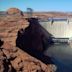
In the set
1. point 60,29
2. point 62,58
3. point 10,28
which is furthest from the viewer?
point 60,29

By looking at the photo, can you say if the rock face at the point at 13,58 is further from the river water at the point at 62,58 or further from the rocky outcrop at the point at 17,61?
the river water at the point at 62,58

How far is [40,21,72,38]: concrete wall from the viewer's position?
190 ft

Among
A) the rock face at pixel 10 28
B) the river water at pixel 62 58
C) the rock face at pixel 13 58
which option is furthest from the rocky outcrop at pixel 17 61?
the river water at pixel 62 58

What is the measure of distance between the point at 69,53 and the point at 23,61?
21687 mm

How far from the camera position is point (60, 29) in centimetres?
5825

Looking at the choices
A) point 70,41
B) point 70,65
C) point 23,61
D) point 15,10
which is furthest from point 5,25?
point 70,41

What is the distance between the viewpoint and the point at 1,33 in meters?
26.1

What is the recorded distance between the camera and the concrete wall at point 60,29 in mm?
57966

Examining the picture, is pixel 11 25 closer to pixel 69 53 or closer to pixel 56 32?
pixel 69 53

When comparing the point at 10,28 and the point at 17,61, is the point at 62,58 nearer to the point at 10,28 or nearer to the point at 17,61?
the point at 10,28

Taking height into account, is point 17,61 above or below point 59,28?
above

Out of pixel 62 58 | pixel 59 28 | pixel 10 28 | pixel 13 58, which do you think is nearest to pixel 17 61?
pixel 13 58

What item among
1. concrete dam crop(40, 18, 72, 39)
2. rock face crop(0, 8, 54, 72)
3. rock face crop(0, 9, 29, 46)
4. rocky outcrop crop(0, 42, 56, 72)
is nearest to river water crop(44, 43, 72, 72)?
rock face crop(0, 9, 29, 46)

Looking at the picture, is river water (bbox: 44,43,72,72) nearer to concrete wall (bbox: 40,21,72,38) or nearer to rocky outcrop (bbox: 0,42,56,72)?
rocky outcrop (bbox: 0,42,56,72)
